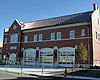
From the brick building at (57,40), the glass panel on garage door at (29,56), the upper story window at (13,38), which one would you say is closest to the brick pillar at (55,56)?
the brick building at (57,40)

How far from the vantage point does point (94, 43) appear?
3191 cm

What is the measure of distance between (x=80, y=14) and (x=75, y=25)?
4558mm

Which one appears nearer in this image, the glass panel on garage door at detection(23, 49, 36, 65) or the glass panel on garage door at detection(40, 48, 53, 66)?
the glass panel on garage door at detection(40, 48, 53, 66)

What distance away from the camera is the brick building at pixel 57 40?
3172cm

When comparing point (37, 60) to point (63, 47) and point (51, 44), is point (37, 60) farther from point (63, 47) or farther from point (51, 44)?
point (63, 47)

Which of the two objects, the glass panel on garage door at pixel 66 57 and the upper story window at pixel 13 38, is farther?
the upper story window at pixel 13 38

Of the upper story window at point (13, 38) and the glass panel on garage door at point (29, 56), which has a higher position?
the upper story window at point (13, 38)

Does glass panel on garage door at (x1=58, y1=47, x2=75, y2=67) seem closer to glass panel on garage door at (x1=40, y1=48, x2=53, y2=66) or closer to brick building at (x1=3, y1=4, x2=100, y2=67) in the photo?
brick building at (x1=3, y1=4, x2=100, y2=67)

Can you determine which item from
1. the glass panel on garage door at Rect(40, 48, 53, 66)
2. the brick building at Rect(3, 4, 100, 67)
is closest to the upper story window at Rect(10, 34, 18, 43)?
the brick building at Rect(3, 4, 100, 67)

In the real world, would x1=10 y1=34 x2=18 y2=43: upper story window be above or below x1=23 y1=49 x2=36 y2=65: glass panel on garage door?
above

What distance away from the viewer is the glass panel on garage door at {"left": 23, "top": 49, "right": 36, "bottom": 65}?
129ft

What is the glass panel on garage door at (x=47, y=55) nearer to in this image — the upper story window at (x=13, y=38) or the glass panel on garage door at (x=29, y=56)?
the glass panel on garage door at (x=29, y=56)

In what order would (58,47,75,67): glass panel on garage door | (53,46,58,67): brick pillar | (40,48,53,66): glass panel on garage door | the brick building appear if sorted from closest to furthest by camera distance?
the brick building → (58,47,75,67): glass panel on garage door → (53,46,58,67): brick pillar → (40,48,53,66): glass panel on garage door

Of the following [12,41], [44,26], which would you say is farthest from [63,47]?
[12,41]
